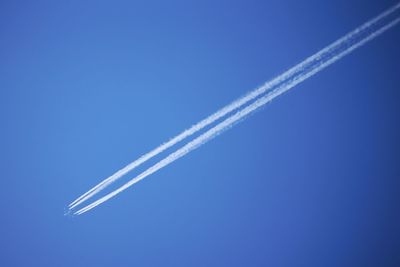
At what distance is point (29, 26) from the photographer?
3.87 feet

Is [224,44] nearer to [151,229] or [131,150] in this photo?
[131,150]

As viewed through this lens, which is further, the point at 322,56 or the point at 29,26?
the point at 322,56

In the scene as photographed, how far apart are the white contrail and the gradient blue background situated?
1.3 inches

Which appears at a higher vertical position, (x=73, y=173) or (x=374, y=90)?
(x=73, y=173)

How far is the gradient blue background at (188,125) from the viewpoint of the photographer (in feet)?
3.94

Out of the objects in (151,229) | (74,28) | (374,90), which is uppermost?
(74,28)

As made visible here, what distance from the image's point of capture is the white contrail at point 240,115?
1242mm

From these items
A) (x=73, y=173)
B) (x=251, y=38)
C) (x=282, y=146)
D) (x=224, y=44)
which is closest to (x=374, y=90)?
(x=282, y=146)

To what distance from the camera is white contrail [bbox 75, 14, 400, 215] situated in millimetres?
1242

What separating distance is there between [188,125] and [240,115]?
244 mm

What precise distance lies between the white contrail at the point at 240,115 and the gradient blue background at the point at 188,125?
33 millimetres

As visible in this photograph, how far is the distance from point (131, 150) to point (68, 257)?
0.58 metres

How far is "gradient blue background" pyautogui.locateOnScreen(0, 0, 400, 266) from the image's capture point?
1.20m

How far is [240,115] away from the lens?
49.9 inches
